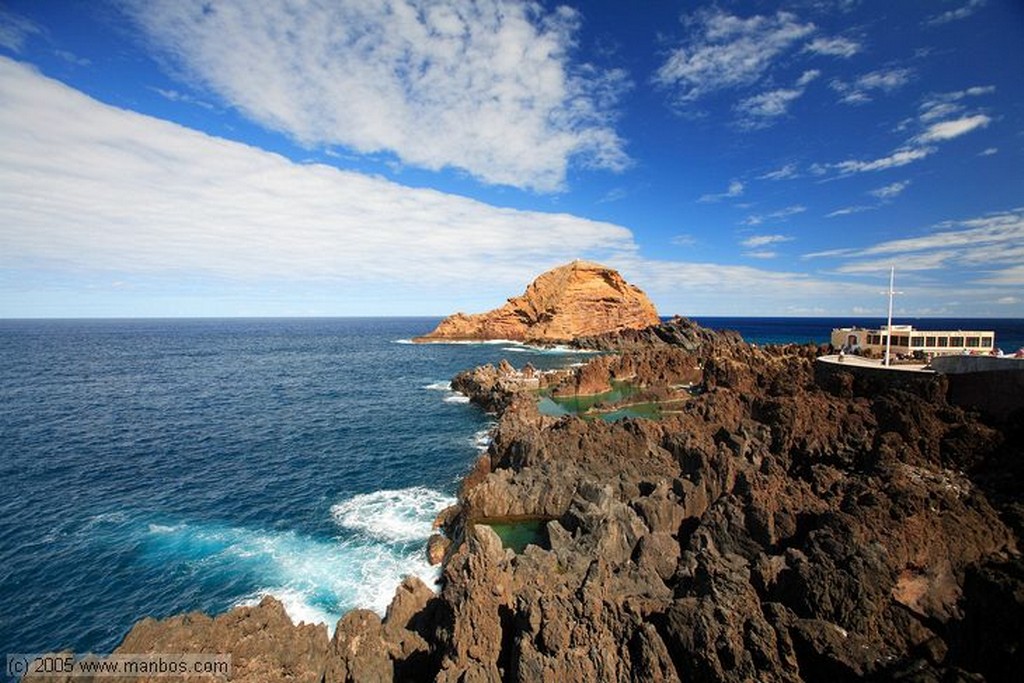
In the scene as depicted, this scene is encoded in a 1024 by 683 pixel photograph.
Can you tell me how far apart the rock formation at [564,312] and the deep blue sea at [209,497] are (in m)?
73.0

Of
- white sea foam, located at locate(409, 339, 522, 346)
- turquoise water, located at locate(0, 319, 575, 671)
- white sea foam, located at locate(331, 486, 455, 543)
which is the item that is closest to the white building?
turquoise water, located at locate(0, 319, 575, 671)

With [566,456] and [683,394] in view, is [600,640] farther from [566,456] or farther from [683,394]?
[683,394]

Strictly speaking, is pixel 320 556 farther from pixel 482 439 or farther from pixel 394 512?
pixel 482 439

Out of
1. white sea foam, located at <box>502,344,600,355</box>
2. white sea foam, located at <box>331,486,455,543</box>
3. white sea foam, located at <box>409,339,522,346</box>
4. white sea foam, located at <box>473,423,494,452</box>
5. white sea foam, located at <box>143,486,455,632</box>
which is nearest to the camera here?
white sea foam, located at <box>143,486,455,632</box>

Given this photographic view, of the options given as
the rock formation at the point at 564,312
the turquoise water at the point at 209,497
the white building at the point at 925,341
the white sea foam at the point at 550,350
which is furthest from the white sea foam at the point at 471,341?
the white building at the point at 925,341

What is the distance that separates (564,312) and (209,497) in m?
109

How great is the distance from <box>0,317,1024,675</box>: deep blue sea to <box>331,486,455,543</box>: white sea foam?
0.11 meters

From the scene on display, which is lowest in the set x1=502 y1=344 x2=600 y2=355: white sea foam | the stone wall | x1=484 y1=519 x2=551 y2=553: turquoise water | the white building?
x1=484 y1=519 x2=551 y2=553: turquoise water

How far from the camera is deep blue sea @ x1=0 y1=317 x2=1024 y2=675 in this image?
18.8 m

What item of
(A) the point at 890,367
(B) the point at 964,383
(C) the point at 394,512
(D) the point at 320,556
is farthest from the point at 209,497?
(A) the point at 890,367

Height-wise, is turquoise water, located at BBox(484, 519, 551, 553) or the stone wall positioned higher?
the stone wall

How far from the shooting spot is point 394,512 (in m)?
26.3

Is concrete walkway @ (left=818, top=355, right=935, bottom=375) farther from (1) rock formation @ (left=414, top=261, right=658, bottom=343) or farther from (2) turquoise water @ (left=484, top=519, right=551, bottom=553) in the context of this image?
(1) rock formation @ (left=414, top=261, right=658, bottom=343)

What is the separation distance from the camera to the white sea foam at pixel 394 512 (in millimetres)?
23953
